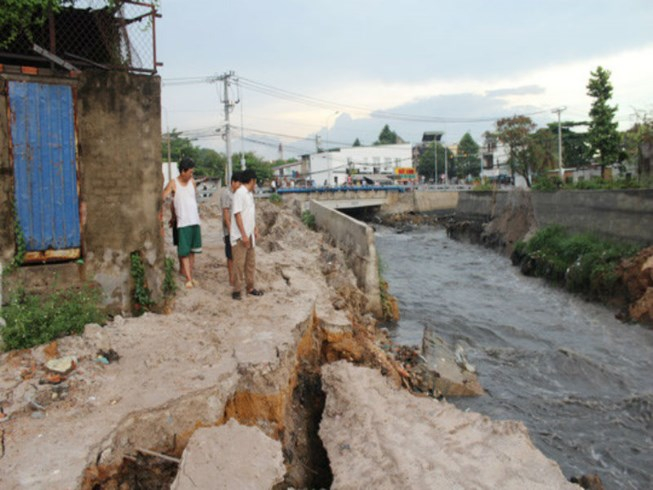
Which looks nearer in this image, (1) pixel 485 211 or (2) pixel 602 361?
(2) pixel 602 361

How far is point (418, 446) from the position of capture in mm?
4895

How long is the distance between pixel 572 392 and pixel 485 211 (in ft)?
96.5

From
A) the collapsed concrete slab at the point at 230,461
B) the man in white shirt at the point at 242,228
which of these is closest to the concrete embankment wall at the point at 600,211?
the man in white shirt at the point at 242,228

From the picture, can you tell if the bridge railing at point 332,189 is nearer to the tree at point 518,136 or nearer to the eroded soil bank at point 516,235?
the eroded soil bank at point 516,235

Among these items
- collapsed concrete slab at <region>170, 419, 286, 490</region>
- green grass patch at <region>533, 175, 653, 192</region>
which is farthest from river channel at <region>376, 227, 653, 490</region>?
green grass patch at <region>533, 175, 653, 192</region>

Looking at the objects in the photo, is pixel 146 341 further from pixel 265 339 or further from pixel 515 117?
pixel 515 117

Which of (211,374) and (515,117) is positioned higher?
(515,117)

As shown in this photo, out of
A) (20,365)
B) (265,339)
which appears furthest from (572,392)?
(20,365)

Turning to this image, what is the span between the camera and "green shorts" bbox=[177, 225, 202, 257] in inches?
303

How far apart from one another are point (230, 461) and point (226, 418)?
2.98 ft

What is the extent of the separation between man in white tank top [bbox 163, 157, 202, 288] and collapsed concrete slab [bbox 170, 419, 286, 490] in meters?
3.71

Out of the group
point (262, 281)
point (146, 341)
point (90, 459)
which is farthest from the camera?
point (262, 281)

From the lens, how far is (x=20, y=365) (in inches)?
206

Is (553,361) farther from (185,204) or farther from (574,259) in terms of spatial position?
(574,259)
